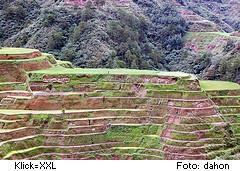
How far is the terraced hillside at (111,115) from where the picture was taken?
75.8 feet

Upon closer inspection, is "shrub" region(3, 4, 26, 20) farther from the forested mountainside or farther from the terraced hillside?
the terraced hillside

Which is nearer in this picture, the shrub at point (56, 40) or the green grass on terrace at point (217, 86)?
the green grass on terrace at point (217, 86)

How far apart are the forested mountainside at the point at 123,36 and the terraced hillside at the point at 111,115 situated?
14214 mm

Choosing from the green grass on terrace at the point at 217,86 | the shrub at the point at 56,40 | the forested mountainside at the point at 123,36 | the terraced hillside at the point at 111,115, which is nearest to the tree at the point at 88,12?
the forested mountainside at the point at 123,36

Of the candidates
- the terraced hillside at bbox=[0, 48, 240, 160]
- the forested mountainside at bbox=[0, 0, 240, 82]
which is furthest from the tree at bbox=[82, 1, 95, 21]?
the terraced hillside at bbox=[0, 48, 240, 160]

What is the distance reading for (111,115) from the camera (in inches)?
967

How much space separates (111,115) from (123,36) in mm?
21247

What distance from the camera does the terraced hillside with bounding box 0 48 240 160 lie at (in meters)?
23.1

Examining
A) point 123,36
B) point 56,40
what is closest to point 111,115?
point 56,40

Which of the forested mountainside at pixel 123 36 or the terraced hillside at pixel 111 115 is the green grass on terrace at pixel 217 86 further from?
the forested mountainside at pixel 123 36

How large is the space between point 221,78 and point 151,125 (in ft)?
63.9

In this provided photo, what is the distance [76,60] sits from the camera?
135 feet

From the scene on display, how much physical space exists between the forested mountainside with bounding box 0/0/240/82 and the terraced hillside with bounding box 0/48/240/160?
14214mm

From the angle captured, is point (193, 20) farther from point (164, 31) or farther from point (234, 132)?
point (234, 132)
